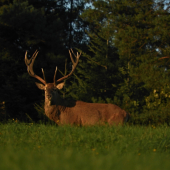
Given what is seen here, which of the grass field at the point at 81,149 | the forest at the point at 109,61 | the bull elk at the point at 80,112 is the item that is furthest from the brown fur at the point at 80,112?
the forest at the point at 109,61

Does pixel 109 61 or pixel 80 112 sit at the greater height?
pixel 109 61

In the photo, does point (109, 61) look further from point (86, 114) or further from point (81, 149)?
point (81, 149)

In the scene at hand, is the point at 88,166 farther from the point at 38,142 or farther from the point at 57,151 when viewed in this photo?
the point at 38,142

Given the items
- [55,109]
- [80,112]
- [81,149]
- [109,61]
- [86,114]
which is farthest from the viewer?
[109,61]

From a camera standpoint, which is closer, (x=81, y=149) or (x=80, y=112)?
(x=81, y=149)

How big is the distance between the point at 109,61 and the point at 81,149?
10.9m

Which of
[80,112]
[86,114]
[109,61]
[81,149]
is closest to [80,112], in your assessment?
[80,112]

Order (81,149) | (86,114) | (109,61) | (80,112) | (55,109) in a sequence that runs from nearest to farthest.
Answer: (81,149) < (86,114) < (80,112) < (55,109) < (109,61)

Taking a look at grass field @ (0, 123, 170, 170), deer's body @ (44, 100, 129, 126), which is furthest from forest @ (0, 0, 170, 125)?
grass field @ (0, 123, 170, 170)

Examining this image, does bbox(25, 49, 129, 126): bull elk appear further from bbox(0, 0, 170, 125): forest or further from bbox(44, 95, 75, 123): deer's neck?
bbox(0, 0, 170, 125): forest

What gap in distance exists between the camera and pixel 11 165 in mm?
4027

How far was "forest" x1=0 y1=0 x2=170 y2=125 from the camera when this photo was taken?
14.9 meters

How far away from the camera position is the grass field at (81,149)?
13.6ft

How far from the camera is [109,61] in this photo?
16.3 meters
